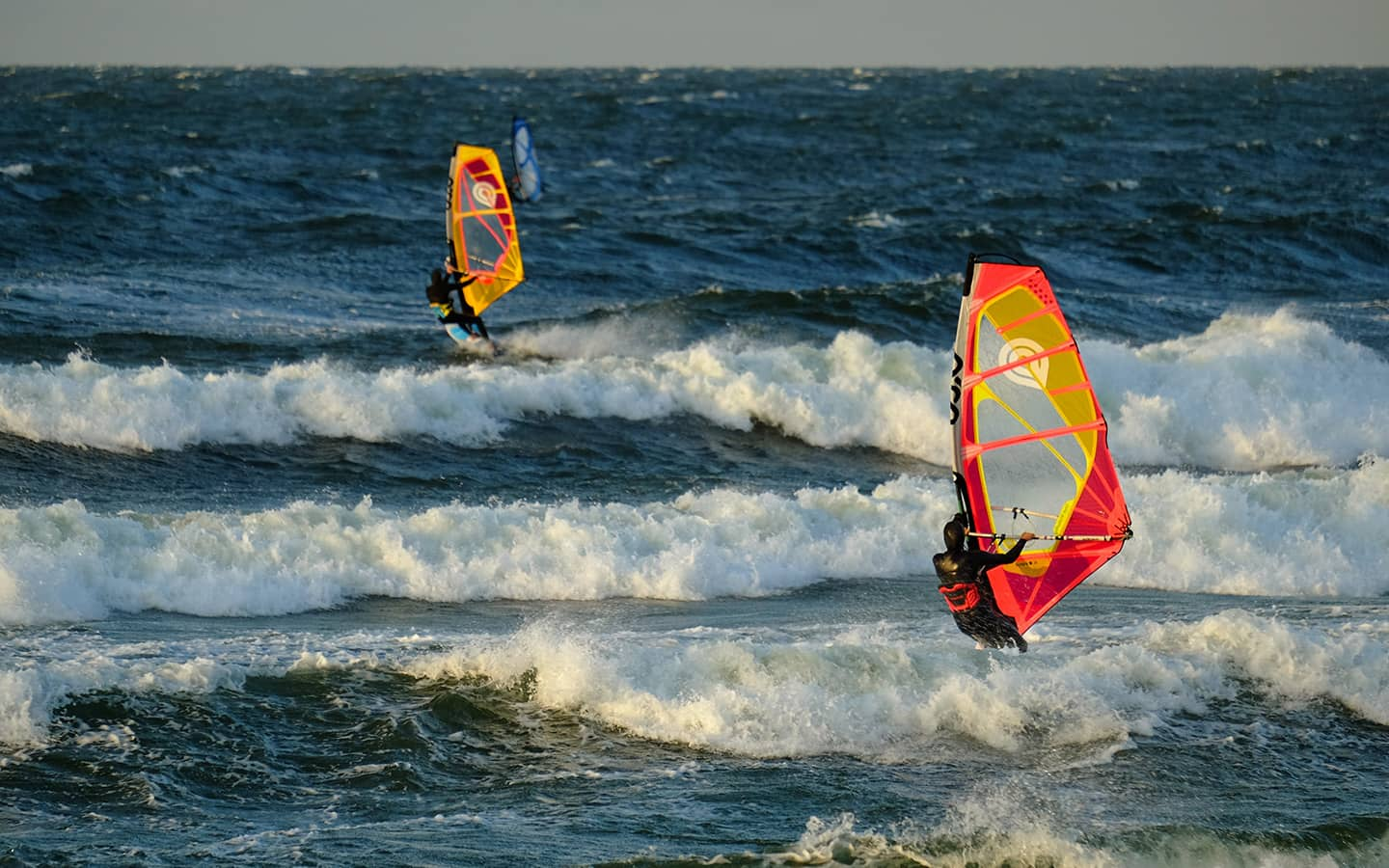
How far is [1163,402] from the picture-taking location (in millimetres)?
17625

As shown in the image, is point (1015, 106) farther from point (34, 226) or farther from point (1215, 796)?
point (1215, 796)

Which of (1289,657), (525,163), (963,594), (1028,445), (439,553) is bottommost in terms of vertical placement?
(439,553)

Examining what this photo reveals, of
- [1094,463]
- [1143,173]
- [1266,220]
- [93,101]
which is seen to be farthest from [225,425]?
[93,101]

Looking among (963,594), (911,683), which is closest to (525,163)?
(911,683)

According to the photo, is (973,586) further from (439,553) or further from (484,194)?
(484,194)

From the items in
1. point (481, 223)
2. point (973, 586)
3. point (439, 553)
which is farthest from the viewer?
point (481, 223)

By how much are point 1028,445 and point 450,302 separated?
11134mm

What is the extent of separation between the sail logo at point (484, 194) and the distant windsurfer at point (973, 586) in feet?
35.9

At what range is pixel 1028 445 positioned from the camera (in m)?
7.28

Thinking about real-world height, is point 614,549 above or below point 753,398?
below

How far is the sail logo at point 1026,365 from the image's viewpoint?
23.5 ft

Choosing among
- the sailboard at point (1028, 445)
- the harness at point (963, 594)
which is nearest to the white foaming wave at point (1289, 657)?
the sailboard at point (1028, 445)

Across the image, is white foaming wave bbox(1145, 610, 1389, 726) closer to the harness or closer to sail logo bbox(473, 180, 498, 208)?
the harness

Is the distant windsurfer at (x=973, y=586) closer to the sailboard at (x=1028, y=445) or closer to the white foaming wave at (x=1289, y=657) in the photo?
the sailboard at (x=1028, y=445)
